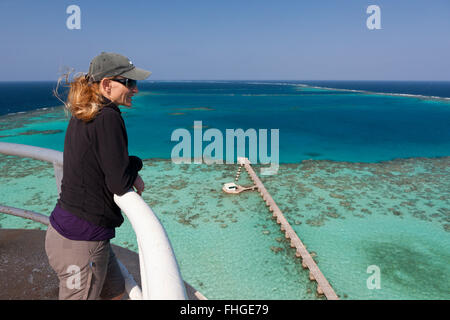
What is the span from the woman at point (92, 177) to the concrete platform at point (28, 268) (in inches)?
37.7

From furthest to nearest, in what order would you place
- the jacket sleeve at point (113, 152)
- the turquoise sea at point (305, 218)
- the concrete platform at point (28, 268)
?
the turquoise sea at point (305, 218) < the concrete platform at point (28, 268) < the jacket sleeve at point (113, 152)

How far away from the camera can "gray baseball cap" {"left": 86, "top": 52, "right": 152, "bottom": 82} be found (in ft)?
5.61

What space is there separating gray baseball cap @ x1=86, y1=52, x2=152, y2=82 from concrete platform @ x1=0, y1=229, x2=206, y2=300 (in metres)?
1.81

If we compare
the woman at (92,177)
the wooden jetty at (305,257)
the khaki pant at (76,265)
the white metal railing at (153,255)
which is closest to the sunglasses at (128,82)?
the woman at (92,177)

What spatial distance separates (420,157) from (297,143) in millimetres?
10227

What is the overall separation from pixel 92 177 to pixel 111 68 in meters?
0.69

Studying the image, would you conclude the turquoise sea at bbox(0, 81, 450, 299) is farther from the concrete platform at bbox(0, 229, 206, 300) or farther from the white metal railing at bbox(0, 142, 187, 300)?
the white metal railing at bbox(0, 142, 187, 300)

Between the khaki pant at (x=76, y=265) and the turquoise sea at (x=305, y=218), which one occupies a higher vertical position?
the khaki pant at (x=76, y=265)

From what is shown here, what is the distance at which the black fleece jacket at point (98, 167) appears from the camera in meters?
1.52

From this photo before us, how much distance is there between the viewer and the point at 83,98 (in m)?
1.63

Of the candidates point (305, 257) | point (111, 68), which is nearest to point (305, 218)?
point (305, 257)

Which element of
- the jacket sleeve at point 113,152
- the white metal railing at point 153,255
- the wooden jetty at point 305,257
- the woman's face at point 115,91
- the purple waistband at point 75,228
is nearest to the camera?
the white metal railing at point 153,255

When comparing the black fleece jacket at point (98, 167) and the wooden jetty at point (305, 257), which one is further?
the wooden jetty at point (305, 257)

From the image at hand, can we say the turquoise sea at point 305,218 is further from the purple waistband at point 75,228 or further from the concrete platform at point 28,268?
the purple waistband at point 75,228
